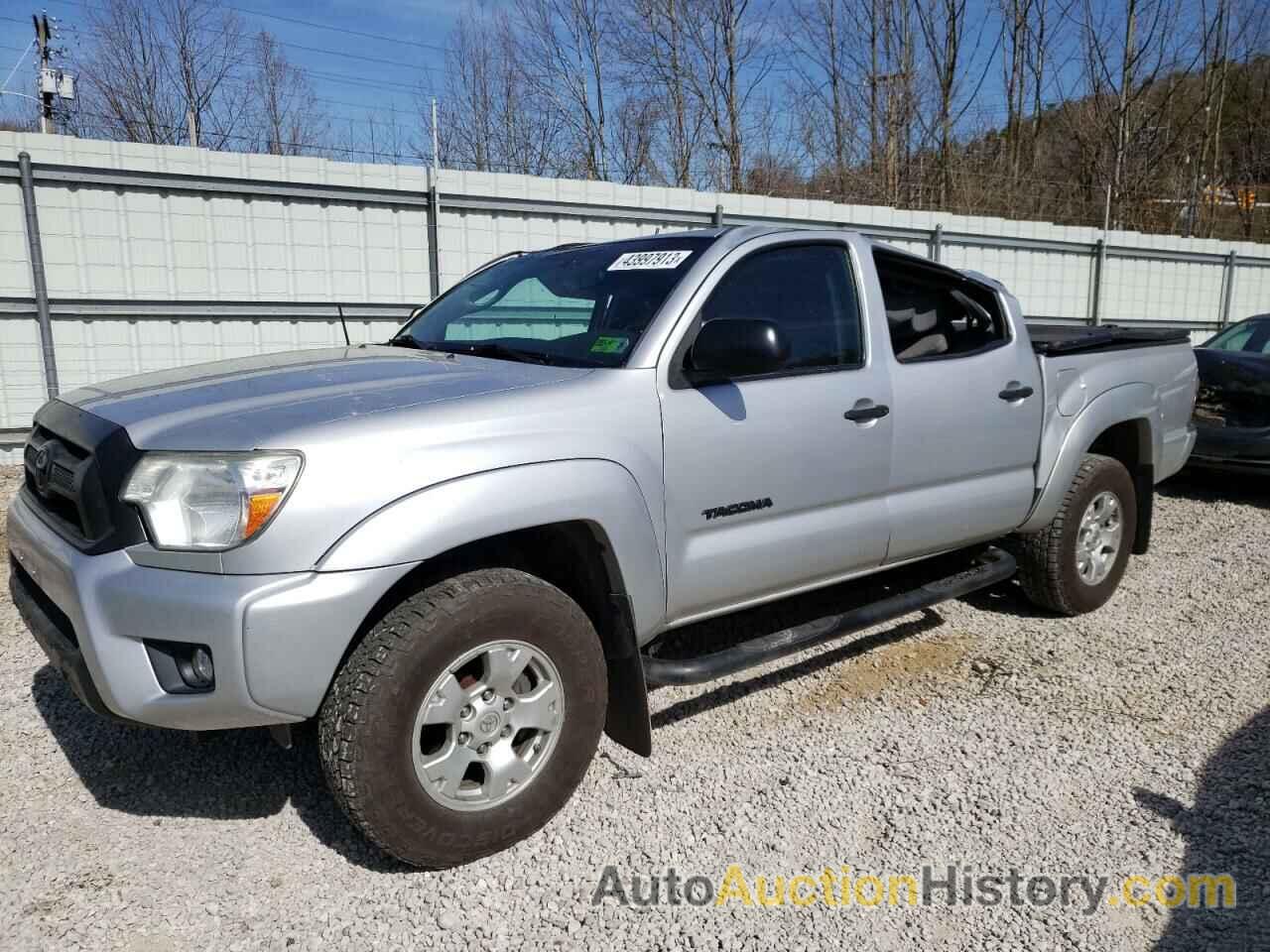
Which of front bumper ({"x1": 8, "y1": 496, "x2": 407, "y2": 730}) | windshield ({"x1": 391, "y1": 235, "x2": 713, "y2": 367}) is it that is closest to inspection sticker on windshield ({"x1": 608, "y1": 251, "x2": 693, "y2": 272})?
windshield ({"x1": 391, "y1": 235, "x2": 713, "y2": 367})

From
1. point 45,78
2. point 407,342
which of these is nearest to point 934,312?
point 407,342

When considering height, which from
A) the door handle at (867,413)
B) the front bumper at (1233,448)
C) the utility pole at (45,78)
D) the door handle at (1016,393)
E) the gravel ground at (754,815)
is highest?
the utility pole at (45,78)

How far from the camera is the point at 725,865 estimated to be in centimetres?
280

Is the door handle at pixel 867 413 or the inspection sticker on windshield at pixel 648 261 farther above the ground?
the inspection sticker on windshield at pixel 648 261

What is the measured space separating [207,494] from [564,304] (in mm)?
1596

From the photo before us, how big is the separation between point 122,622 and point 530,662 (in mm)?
1055

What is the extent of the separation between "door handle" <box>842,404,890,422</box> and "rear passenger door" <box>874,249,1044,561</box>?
0.34 ft

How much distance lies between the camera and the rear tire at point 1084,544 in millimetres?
4586

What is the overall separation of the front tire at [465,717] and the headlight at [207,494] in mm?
434

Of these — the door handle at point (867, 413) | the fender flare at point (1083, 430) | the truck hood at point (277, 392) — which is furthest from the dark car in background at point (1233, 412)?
the truck hood at point (277, 392)

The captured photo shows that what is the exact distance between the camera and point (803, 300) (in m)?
3.62

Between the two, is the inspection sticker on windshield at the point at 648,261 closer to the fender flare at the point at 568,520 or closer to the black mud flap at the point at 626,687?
the fender flare at the point at 568,520

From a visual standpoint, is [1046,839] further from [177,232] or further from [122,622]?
[177,232]

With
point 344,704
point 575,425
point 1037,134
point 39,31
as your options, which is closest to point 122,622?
point 344,704
